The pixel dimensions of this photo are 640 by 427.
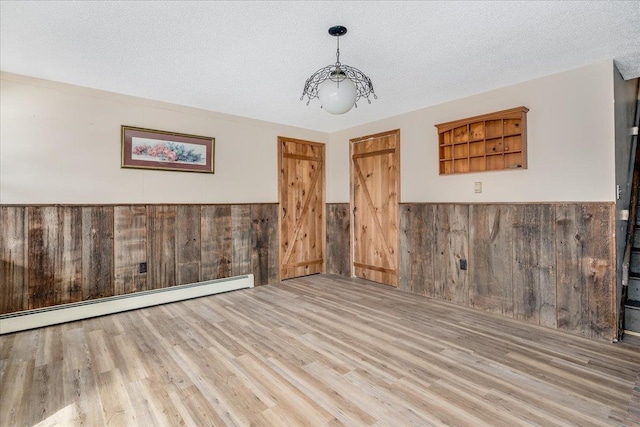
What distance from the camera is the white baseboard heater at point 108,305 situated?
9.86 feet

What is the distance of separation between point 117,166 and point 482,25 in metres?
3.79

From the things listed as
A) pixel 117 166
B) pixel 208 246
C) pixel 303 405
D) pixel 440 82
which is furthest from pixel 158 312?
pixel 440 82

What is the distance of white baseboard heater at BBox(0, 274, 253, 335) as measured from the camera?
118 inches

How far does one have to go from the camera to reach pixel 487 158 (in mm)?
3613

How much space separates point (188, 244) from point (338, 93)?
2836 mm

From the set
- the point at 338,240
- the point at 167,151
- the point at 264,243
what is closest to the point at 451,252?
the point at 338,240

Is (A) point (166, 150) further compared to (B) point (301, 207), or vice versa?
(B) point (301, 207)

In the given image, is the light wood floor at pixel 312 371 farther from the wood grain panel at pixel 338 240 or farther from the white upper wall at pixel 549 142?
the wood grain panel at pixel 338 240

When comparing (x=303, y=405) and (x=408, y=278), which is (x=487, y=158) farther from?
(x=303, y=405)

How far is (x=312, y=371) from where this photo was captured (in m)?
2.26

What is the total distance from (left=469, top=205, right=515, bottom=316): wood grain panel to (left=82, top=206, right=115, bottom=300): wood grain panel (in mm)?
→ 4082

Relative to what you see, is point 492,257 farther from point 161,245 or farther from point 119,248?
point 119,248

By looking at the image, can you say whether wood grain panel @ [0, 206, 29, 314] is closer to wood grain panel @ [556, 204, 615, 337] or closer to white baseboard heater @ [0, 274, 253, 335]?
white baseboard heater @ [0, 274, 253, 335]

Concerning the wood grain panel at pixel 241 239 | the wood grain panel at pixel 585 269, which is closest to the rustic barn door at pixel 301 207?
the wood grain panel at pixel 241 239
